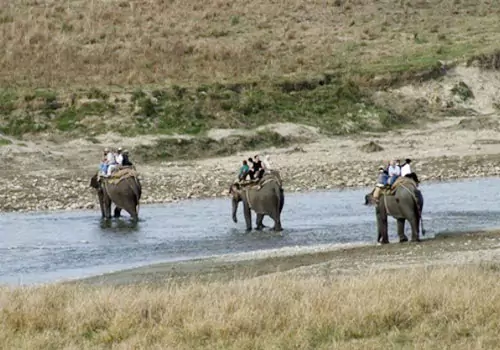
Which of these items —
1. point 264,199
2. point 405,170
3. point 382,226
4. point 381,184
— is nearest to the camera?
point 382,226

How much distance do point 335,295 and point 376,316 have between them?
0.85 m

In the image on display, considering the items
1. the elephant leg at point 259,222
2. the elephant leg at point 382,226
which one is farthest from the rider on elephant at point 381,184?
the elephant leg at point 259,222

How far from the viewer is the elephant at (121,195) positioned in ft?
92.0

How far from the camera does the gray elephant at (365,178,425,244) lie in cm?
2195

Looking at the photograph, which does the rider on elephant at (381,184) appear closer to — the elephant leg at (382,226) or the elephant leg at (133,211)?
the elephant leg at (382,226)

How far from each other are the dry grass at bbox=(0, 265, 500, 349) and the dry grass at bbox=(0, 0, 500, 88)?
29.3 meters

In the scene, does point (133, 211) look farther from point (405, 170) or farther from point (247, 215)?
point (405, 170)

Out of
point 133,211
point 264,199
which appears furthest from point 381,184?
point 133,211

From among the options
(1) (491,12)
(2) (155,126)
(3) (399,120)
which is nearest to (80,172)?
(2) (155,126)

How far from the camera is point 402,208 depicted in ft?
72.2

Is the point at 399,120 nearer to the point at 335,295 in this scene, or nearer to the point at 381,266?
the point at 381,266

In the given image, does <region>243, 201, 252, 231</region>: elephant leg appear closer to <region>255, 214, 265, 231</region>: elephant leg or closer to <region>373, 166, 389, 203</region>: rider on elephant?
<region>255, 214, 265, 231</region>: elephant leg

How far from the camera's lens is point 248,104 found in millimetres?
41406

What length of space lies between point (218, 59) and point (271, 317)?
35.9 meters
